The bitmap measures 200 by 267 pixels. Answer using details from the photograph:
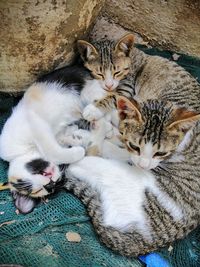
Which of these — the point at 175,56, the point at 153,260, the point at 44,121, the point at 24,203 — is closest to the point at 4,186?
the point at 24,203

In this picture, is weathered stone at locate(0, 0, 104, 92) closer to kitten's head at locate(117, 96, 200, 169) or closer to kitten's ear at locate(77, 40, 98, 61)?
kitten's ear at locate(77, 40, 98, 61)

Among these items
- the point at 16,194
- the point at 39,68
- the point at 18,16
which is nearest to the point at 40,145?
the point at 16,194

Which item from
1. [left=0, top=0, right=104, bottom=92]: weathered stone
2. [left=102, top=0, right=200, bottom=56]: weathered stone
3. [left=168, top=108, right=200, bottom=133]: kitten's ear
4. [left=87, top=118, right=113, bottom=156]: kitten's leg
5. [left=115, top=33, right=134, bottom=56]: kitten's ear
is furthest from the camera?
[left=102, top=0, right=200, bottom=56]: weathered stone

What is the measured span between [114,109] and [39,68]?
0.56m

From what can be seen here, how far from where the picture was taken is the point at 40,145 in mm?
2934

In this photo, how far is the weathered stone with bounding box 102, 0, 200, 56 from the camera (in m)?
3.77

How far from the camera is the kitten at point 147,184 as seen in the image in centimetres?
267

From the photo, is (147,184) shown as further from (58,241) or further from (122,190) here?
(58,241)

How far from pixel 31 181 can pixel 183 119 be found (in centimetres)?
96

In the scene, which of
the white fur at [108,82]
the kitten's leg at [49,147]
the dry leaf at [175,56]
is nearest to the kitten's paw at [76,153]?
the kitten's leg at [49,147]

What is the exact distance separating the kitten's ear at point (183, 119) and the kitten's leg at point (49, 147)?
0.63 meters

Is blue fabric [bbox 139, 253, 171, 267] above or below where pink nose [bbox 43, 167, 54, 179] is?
below

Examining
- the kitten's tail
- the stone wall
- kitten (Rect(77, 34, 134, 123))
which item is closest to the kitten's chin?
kitten (Rect(77, 34, 134, 123))

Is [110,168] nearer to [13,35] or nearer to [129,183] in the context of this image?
[129,183]
